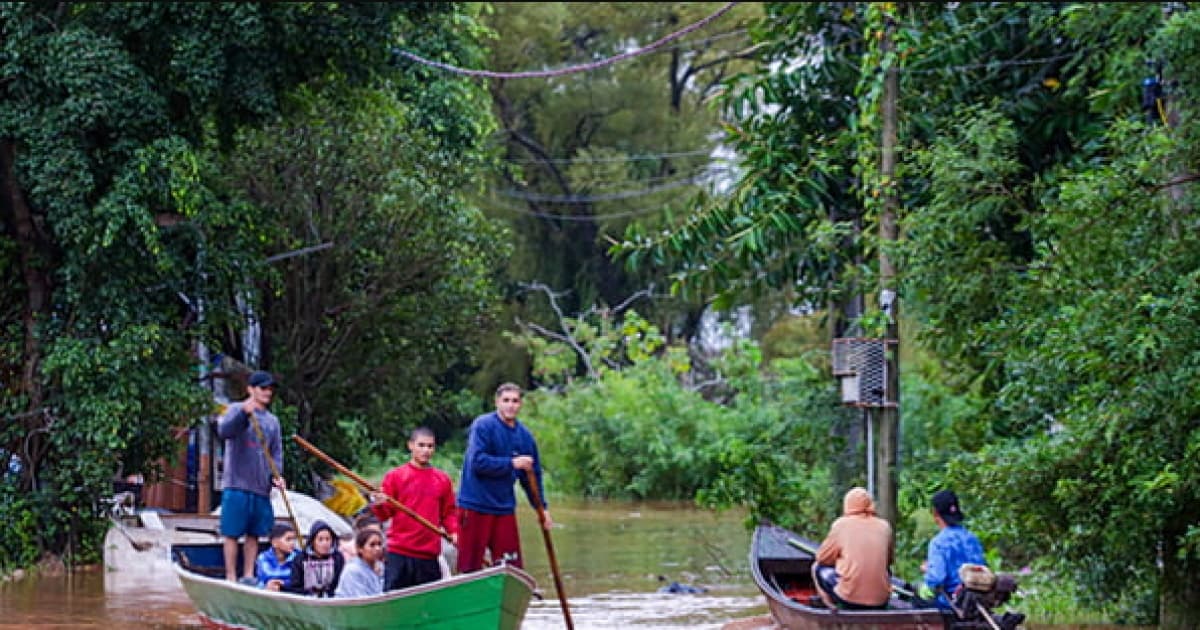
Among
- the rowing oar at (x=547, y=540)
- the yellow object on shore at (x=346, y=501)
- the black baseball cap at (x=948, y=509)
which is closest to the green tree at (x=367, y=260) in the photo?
the yellow object on shore at (x=346, y=501)

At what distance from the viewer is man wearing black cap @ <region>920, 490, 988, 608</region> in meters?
11.3

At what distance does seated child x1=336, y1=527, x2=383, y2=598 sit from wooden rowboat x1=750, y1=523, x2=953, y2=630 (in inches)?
119

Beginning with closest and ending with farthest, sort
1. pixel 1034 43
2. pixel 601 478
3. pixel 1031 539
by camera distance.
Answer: pixel 1031 539, pixel 1034 43, pixel 601 478

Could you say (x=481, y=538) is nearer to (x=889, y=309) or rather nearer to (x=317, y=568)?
(x=317, y=568)

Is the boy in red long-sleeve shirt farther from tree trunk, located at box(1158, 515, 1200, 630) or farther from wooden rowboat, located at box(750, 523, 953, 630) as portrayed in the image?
tree trunk, located at box(1158, 515, 1200, 630)

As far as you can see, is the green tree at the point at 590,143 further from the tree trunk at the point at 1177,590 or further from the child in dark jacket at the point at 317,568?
the child in dark jacket at the point at 317,568

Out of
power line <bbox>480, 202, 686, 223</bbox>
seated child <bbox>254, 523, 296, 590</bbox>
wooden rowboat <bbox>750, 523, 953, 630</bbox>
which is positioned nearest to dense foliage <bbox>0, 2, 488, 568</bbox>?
seated child <bbox>254, 523, 296, 590</bbox>

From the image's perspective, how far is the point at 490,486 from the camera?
36.8ft

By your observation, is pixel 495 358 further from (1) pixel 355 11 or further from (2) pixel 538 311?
(1) pixel 355 11

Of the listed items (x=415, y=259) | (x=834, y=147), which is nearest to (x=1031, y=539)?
(x=834, y=147)

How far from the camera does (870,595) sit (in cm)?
1118

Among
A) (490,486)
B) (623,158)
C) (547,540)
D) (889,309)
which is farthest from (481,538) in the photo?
(623,158)

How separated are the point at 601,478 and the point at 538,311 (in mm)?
10479

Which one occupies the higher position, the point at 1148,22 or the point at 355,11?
the point at 355,11
